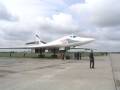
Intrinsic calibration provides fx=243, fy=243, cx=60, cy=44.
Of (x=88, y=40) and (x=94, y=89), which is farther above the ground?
(x=88, y=40)

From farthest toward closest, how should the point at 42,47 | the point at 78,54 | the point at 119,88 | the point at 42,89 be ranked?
1. the point at 42,47
2. the point at 78,54
3. the point at 119,88
4. the point at 42,89

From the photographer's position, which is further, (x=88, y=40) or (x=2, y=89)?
(x=88, y=40)

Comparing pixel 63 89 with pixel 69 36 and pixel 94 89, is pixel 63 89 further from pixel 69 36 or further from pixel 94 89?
pixel 69 36

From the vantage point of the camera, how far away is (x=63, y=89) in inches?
355

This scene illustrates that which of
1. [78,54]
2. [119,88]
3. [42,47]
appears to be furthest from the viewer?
[42,47]

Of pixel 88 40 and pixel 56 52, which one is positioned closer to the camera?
pixel 88 40

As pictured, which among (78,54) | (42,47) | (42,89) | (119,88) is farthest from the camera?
(42,47)

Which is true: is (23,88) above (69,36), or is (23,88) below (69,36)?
below

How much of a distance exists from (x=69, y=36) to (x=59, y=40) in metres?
2.05

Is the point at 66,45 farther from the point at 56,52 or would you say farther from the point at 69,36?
the point at 56,52

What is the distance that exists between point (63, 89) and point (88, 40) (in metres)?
31.5

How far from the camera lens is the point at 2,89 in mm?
8938

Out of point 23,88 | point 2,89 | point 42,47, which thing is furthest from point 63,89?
point 42,47

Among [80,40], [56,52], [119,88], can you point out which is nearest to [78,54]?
[80,40]
